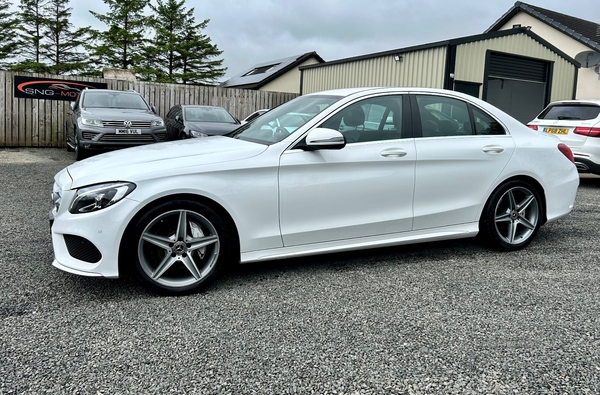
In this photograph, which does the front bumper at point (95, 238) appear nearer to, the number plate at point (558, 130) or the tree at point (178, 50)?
the number plate at point (558, 130)

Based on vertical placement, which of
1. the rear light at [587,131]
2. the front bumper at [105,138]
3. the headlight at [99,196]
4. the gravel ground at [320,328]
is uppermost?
the rear light at [587,131]

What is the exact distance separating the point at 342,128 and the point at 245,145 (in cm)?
80

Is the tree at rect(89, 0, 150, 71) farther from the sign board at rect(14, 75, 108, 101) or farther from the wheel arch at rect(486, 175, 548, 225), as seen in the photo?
the wheel arch at rect(486, 175, 548, 225)

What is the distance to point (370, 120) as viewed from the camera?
422 centimetres

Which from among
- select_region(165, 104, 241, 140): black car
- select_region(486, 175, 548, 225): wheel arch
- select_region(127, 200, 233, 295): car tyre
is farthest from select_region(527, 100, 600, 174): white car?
select_region(127, 200, 233, 295): car tyre

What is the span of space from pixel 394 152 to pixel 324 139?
0.72 metres

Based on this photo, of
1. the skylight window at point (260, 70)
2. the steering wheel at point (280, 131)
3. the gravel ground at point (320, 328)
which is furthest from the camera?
the skylight window at point (260, 70)

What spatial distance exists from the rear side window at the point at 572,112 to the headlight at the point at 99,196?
865 cm

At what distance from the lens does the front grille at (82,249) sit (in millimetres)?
3289

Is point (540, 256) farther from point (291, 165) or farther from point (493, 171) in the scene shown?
point (291, 165)

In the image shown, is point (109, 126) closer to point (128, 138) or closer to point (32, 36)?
point (128, 138)

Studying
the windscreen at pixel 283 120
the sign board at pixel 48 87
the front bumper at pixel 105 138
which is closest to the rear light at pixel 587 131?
the windscreen at pixel 283 120

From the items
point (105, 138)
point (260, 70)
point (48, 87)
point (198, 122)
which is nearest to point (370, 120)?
point (105, 138)

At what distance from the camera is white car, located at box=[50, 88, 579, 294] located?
3.36m
